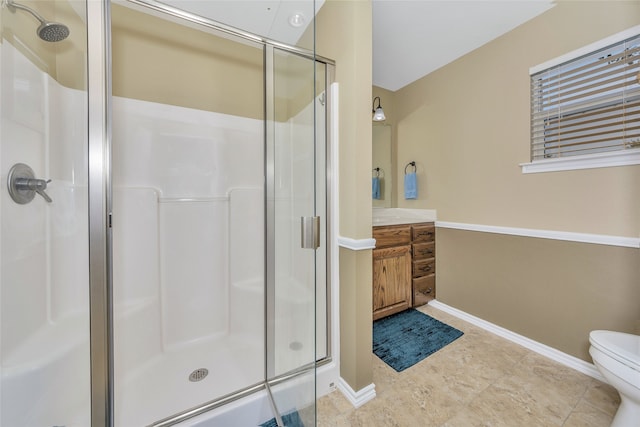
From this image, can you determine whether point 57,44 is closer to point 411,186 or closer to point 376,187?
point 376,187

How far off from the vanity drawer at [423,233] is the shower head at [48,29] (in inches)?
99.9

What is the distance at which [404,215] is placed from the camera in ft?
8.64

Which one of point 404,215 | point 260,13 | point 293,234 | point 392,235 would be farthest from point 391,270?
point 260,13

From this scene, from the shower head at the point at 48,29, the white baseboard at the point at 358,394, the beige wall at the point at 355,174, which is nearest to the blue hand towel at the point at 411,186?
the beige wall at the point at 355,174

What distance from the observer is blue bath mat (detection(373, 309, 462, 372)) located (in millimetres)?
1676

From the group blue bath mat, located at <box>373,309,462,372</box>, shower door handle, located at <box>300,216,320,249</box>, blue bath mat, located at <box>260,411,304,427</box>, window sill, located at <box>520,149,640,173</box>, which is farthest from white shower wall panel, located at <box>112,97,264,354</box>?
window sill, located at <box>520,149,640,173</box>

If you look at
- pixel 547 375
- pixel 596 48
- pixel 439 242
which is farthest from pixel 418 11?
pixel 547 375

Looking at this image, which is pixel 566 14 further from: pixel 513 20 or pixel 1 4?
pixel 1 4

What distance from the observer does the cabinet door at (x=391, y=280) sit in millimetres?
2057

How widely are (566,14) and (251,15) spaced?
206 centimetres

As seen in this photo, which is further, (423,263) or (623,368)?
(423,263)

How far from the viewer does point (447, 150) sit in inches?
89.9

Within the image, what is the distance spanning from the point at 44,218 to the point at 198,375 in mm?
1096

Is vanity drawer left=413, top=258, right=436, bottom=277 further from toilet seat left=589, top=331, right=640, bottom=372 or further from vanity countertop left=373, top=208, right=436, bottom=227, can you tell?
toilet seat left=589, top=331, right=640, bottom=372
